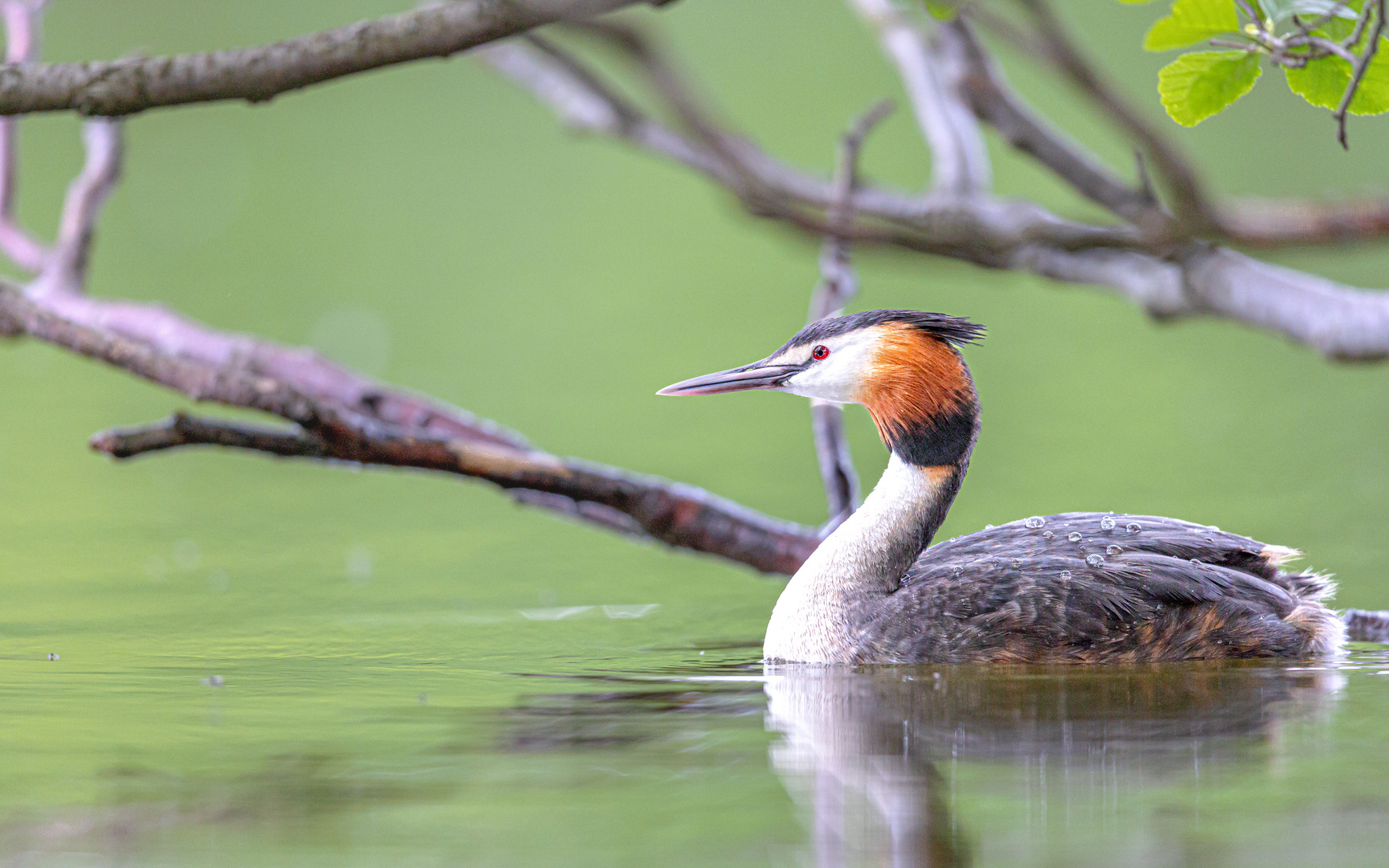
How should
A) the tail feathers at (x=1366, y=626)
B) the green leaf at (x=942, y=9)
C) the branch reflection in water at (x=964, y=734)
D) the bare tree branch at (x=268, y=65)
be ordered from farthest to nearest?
1. the tail feathers at (x=1366, y=626)
2. the bare tree branch at (x=268, y=65)
3. the branch reflection in water at (x=964, y=734)
4. the green leaf at (x=942, y=9)

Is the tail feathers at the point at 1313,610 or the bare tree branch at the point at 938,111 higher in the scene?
the bare tree branch at the point at 938,111

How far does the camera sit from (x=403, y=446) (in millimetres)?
3850

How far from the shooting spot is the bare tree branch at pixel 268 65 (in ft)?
8.24

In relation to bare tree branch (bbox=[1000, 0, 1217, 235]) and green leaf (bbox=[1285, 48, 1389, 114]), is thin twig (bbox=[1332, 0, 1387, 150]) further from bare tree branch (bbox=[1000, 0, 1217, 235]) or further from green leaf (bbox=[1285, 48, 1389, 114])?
bare tree branch (bbox=[1000, 0, 1217, 235])

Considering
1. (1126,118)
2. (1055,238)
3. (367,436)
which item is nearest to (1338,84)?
(1126,118)

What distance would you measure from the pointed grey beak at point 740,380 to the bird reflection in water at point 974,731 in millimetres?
784

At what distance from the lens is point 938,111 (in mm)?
5609

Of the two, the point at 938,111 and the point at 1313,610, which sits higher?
the point at 938,111

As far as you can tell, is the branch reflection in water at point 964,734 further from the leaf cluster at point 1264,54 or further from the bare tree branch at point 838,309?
the leaf cluster at point 1264,54

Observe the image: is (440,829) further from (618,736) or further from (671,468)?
(671,468)

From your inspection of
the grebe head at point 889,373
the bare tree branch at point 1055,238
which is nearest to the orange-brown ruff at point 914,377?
the grebe head at point 889,373

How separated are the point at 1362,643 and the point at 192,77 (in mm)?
3497

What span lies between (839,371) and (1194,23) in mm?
1888

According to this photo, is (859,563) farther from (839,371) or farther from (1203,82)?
(1203,82)
